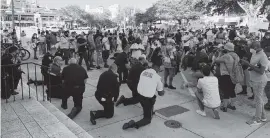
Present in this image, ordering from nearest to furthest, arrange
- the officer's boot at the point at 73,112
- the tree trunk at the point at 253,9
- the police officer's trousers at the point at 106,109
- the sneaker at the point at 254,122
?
the sneaker at the point at 254,122, the police officer's trousers at the point at 106,109, the officer's boot at the point at 73,112, the tree trunk at the point at 253,9

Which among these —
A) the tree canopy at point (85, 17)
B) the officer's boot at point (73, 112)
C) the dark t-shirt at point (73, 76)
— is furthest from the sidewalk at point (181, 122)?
the tree canopy at point (85, 17)

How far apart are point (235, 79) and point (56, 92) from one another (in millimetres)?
5135

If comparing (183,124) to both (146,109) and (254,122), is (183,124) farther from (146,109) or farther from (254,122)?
(254,122)

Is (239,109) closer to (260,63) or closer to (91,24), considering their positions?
(260,63)

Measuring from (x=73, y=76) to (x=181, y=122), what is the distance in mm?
2840

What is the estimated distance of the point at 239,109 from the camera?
21.6ft

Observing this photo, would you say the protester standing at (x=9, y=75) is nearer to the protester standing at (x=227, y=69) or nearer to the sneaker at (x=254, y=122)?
the protester standing at (x=227, y=69)

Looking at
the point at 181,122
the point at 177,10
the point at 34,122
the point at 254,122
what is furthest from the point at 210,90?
the point at 177,10

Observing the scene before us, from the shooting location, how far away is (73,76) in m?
5.94

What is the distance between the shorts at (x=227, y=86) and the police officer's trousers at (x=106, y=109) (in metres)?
2.88

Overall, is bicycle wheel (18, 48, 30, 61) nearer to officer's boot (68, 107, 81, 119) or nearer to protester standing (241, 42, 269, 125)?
officer's boot (68, 107, 81, 119)

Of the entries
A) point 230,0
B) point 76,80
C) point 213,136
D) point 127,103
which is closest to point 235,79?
point 213,136

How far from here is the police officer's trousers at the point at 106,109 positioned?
5.66 meters

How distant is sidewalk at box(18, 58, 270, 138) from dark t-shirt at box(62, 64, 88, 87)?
2.84 feet
